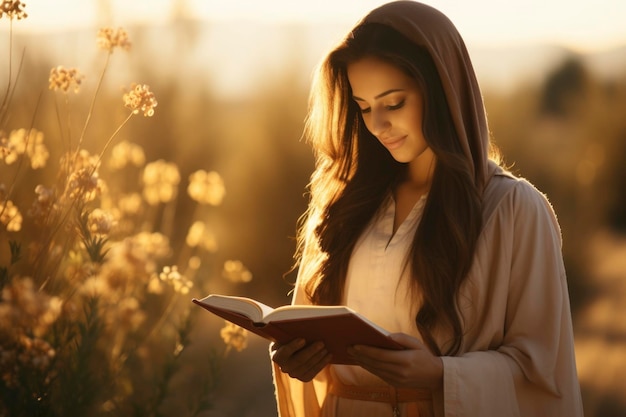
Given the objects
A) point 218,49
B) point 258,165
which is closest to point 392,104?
point 218,49

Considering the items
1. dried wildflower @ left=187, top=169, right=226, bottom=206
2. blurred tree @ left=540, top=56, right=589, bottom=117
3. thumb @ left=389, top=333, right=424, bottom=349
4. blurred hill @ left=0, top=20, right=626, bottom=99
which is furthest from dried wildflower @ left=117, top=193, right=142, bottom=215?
blurred tree @ left=540, top=56, right=589, bottom=117

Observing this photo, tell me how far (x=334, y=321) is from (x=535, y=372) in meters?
0.60

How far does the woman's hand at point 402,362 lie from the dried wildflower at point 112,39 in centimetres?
104

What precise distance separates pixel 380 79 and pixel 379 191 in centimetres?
38

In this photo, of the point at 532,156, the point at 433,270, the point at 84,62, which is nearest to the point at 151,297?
the point at 84,62

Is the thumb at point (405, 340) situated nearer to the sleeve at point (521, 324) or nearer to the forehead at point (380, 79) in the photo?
the sleeve at point (521, 324)

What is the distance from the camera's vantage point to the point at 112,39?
2.64 m

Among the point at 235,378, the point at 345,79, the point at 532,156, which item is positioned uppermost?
the point at 345,79

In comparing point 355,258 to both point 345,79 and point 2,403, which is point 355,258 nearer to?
point 345,79

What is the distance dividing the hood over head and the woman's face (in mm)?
91

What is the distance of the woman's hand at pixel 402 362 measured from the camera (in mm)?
2162

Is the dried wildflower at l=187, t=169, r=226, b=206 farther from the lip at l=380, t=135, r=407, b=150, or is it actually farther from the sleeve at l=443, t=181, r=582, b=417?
the sleeve at l=443, t=181, r=582, b=417

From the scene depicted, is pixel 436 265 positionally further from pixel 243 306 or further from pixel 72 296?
pixel 72 296

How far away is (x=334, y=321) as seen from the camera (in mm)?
2061
